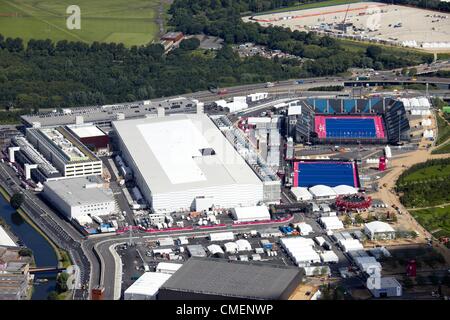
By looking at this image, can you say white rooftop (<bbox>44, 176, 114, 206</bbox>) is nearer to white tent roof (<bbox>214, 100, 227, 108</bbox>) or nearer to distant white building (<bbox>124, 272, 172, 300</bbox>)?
distant white building (<bbox>124, 272, 172, 300</bbox>)

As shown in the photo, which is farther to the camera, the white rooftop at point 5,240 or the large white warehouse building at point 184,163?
the large white warehouse building at point 184,163

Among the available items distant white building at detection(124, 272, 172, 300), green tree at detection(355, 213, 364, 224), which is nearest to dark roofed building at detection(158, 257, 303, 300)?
distant white building at detection(124, 272, 172, 300)

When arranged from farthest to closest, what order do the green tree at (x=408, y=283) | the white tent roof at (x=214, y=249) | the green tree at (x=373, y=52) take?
the green tree at (x=373, y=52) < the white tent roof at (x=214, y=249) < the green tree at (x=408, y=283)

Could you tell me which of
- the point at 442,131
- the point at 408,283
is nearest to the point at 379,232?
the point at 408,283

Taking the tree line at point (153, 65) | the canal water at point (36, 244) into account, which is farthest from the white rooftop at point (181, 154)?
the tree line at point (153, 65)

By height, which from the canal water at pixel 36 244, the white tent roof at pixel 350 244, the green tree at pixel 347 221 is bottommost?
the canal water at pixel 36 244

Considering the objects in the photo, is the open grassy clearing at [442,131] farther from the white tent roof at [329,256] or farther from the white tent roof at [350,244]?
the white tent roof at [329,256]
